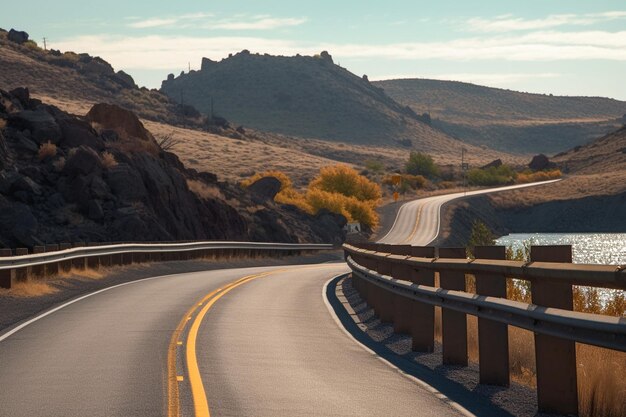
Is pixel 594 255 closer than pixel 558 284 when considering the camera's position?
No

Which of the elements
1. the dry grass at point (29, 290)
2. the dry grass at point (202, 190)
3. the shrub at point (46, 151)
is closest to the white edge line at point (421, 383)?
the dry grass at point (29, 290)

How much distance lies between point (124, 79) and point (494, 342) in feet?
604

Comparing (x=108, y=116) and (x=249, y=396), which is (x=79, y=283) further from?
(x=108, y=116)

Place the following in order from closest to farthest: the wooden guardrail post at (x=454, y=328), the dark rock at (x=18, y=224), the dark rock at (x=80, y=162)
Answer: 1. the wooden guardrail post at (x=454, y=328)
2. the dark rock at (x=18, y=224)
3. the dark rock at (x=80, y=162)

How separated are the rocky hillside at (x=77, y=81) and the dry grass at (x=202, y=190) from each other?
9191 cm

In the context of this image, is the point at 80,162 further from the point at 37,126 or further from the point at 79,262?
the point at 79,262

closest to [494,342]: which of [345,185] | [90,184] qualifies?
[90,184]

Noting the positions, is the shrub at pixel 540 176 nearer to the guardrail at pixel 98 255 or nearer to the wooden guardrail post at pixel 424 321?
the guardrail at pixel 98 255

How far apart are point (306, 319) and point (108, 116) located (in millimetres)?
41384

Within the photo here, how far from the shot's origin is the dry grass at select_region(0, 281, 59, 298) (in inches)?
947

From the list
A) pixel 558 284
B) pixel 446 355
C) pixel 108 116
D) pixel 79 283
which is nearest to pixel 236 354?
pixel 446 355

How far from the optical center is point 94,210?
45.2 metres

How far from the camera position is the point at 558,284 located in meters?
9.50

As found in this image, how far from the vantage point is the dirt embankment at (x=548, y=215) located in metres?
120
